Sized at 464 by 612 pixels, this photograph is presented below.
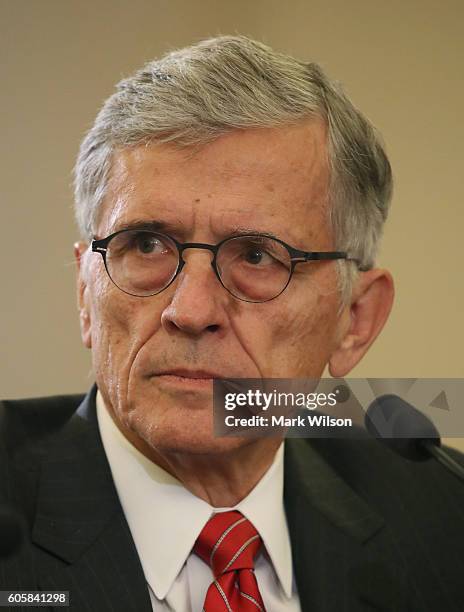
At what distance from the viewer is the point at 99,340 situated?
4.75 feet

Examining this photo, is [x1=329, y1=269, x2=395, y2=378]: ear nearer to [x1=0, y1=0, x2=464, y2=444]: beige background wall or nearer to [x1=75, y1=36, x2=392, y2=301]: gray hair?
[x1=75, y1=36, x2=392, y2=301]: gray hair

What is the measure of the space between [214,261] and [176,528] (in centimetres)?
45

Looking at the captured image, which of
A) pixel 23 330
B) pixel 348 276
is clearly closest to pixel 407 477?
pixel 348 276

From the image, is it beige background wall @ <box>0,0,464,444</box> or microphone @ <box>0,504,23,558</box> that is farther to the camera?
beige background wall @ <box>0,0,464,444</box>

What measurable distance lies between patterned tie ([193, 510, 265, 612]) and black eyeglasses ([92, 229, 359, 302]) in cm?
39

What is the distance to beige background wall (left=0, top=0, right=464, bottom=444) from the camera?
84.4 inches

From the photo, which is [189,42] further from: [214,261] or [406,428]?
[406,428]

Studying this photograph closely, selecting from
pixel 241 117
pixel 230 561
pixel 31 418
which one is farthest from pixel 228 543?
pixel 241 117

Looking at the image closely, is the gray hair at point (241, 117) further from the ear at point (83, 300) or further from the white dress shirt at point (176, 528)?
the white dress shirt at point (176, 528)

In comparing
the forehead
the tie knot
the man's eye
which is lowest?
the tie knot

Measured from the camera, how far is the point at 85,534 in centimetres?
136

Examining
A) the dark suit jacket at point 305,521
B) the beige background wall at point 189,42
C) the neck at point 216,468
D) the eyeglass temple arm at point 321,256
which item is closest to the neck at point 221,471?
the neck at point 216,468

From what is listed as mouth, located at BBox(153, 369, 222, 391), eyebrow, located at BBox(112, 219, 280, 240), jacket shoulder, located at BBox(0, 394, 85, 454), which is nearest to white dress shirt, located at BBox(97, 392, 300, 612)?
jacket shoulder, located at BBox(0, 394, 85, 454)

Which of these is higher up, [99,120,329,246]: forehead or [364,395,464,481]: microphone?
[99,120,329,246]: forehead
